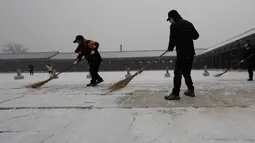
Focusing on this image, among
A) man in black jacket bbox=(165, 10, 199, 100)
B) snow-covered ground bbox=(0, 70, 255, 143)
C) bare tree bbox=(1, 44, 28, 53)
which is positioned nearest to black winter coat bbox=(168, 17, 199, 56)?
man in black jacket bbox=(165, 10, 199, 100)

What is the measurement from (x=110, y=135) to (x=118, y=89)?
120 inches

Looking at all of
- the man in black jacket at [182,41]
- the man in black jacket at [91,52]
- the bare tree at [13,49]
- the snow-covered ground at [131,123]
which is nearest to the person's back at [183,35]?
the man in black jacket at [182,41]

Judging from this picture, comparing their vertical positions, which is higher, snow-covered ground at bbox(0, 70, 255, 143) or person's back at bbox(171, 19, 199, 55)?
person's back at bbox(171, 19, 199, 55)

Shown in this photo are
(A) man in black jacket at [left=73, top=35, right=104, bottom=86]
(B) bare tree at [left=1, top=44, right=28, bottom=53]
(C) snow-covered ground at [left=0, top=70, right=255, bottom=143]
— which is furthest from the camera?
(B) bare tree at [left=1, top=44, right=28, bottom=53]

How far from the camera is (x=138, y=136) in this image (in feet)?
6.76

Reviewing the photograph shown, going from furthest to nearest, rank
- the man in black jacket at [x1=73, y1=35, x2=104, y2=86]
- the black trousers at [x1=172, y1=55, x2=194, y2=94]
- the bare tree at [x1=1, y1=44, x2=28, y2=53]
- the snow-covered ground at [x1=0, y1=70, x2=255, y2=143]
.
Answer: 1. the bare tree at [x1=1, y1=44, x2=28, y2=53]
2. the man in black jacket at [x1=73, y1=35, x2=104, y2=86]
3. the black trousers at [x1=172, y1=55, x2=194, y2=94]
4. the snow-covered ground at [x1=0, y1=70, x2=255, y2=143]

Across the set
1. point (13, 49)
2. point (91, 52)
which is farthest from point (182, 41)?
point (13, 49)

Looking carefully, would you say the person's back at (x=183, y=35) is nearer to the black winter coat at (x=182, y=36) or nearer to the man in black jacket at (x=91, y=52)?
the black winter coat at (x=182, y=36)

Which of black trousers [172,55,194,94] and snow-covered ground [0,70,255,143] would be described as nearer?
snow-covered ground [0,70,255,143]

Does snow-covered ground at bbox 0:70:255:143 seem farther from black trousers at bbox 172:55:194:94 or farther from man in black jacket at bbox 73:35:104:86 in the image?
man in black jacket at bbox 73:35:104:86

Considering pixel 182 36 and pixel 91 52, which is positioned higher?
pixel 182 36

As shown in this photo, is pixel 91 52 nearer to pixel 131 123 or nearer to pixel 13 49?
pixel 131 123

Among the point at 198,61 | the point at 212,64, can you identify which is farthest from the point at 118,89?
the point at 198,61

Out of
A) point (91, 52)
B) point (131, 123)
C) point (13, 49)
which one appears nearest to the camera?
point (131, 123)
